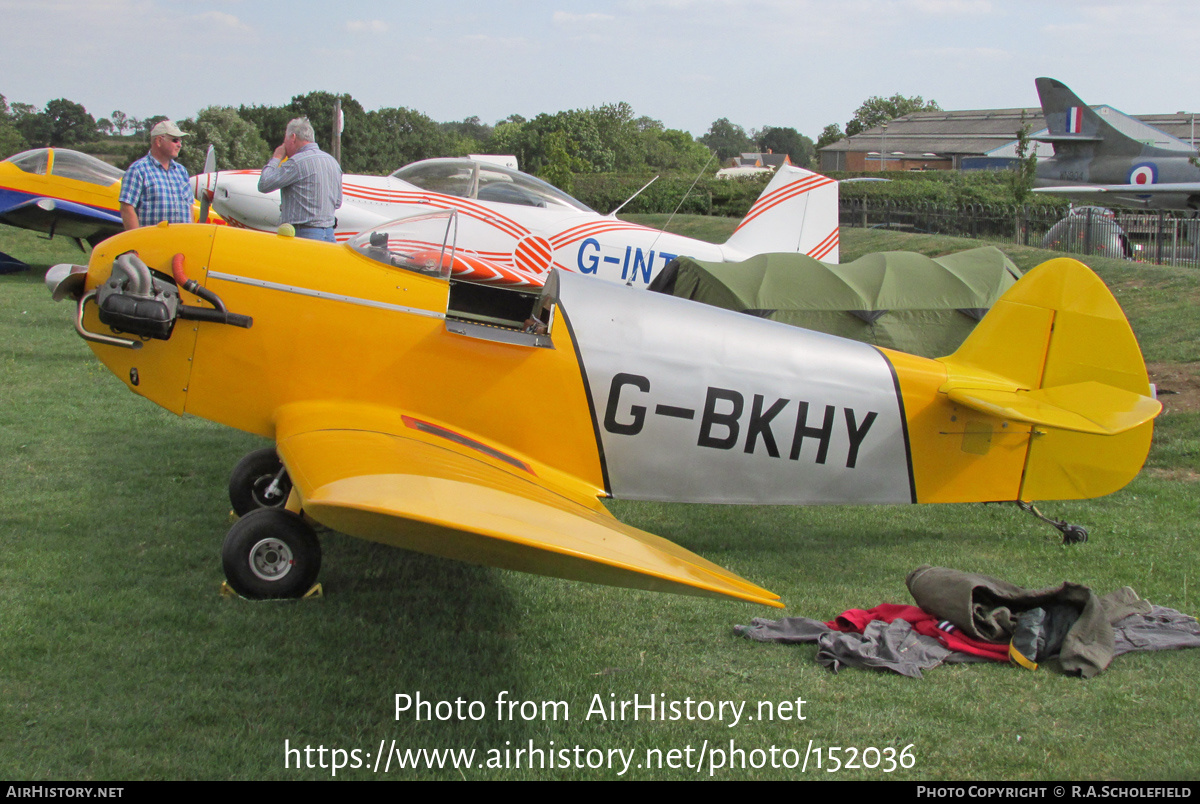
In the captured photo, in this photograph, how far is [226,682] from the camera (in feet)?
11.4

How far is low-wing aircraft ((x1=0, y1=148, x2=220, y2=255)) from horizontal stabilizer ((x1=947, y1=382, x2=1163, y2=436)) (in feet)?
53.3

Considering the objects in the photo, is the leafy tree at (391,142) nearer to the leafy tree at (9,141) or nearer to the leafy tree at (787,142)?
the leafy tree at (9,141)

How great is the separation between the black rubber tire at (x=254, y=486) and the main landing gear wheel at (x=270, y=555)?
3.60 ft

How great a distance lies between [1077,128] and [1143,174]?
12.3ft

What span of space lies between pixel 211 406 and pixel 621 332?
218cm

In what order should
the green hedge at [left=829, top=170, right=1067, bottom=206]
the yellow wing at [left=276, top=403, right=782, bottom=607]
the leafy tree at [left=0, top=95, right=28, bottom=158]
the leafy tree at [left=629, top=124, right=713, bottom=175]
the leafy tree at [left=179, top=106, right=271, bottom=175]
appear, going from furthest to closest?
the leafy tree at [left=629, top=124, right=713, bottom=175], the leafy tree at [left=0, top=95, right=28, bottom=158], the leafy tree at [left=179, top=106, right=271, bottom=175], the green hedge at [left=829, top=170, right=1067, bottom=206], the yellow wing at [left=276, top=403, right=782, bottom=607]

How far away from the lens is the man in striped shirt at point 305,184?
6859mm

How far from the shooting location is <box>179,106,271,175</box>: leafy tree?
43531 millimetres

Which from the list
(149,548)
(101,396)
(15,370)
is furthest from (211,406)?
(15,370)

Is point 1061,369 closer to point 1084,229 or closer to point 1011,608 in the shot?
point 1011,608

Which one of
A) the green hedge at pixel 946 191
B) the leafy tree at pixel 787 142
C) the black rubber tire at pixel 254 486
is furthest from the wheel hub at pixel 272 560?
the leafy tree at pixel 787 142

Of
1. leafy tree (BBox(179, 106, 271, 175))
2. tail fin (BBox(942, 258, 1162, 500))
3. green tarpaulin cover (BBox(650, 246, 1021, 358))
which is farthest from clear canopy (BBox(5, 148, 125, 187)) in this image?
leafy tree (BBox(179, 106, 271, 175))

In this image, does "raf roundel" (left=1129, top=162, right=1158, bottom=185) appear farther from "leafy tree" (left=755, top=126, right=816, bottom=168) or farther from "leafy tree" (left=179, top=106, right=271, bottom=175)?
"leafy tree" (left=755, top=126, right=816, bottom=168)
